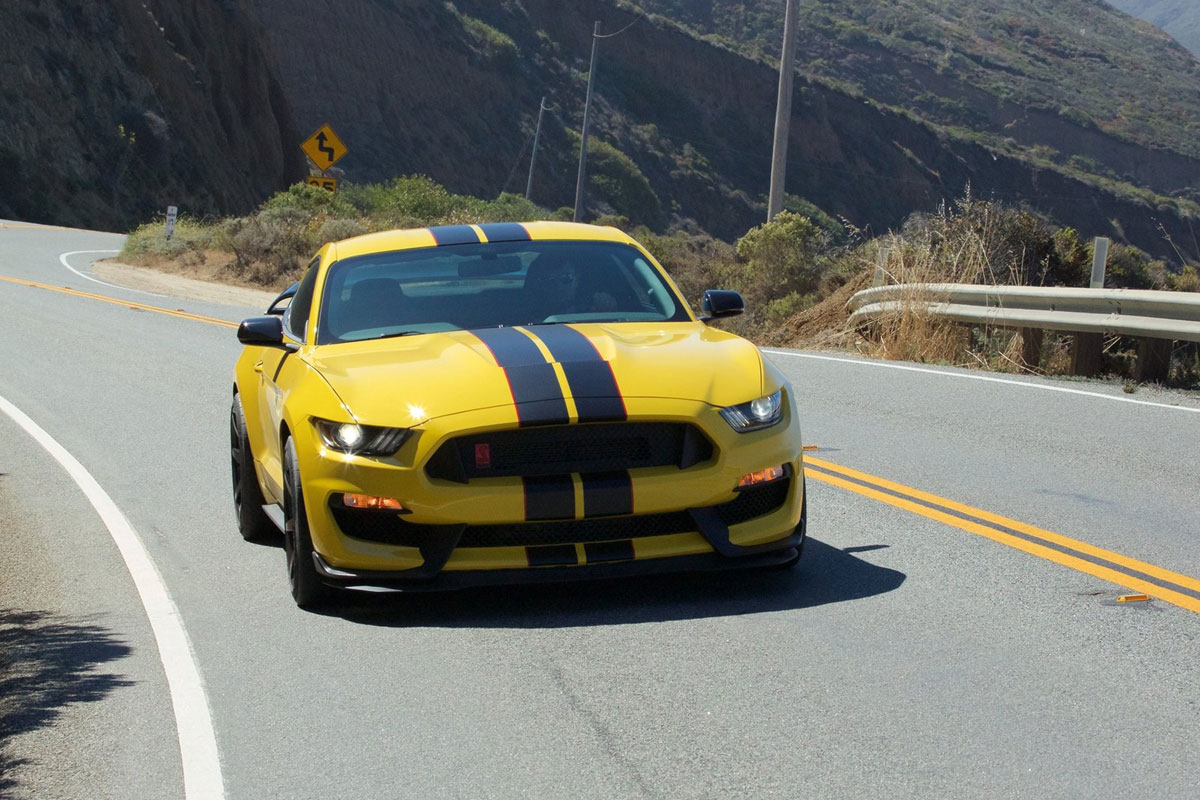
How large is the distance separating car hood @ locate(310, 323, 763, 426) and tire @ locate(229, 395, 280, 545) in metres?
1.21

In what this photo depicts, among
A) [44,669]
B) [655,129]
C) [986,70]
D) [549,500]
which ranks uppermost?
[986,70]

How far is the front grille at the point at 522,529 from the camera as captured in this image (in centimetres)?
586

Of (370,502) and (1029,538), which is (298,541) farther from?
(1029,538)

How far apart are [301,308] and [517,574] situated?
7.92 feet

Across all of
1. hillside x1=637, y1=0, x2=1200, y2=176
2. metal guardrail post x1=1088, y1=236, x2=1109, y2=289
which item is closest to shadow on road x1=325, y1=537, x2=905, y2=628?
metal guardrail post x1=1088, y1=236, x2=1109, y2=289

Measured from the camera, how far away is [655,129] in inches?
3533

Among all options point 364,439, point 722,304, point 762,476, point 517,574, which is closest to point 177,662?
point 364,439

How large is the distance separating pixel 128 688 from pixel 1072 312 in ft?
33.6

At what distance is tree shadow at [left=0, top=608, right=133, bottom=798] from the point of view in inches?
205

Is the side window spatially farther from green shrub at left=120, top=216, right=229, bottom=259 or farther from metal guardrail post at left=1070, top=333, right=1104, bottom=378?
green shrub at left=120, top=216, right=229, bottom=259

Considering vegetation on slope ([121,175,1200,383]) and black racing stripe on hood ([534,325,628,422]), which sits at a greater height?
black racing stripe on hood ([534,325,628,422])

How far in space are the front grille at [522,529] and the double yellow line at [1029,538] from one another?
181cm

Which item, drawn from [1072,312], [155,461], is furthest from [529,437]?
[1072,312]

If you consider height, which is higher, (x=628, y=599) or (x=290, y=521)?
(x=290, y=521)
